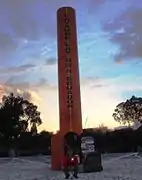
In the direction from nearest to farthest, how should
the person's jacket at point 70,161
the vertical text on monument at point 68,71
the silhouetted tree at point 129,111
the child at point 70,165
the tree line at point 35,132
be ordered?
the child at point 70,165, the person's jacket at point 70,161, the vertical text on monument at point 68,71, the tree line at point 35,132, the silhouetted tree at point 129,111

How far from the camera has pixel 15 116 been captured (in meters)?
77.3

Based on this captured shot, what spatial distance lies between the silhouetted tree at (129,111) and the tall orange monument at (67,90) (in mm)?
62085

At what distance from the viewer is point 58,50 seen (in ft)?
91.4

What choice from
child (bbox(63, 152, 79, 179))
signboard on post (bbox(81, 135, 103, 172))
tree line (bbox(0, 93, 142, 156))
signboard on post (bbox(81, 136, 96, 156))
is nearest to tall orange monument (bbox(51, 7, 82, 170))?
signboard on post (bbox(81, 136, 96, 156))

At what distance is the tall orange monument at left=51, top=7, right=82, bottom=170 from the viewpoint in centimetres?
2730

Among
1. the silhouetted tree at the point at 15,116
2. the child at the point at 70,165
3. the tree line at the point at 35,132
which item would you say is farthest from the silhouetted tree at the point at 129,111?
the child at the point at 70,165

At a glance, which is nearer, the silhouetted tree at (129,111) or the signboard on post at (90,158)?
the signboard on post at (90,158)

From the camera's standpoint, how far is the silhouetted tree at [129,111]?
89062 millimetres

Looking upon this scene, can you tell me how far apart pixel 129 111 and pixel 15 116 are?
2527 centimetres

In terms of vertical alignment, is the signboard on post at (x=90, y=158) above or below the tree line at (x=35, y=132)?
below

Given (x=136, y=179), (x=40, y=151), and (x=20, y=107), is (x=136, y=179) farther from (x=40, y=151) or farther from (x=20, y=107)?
(x=20, y=107)

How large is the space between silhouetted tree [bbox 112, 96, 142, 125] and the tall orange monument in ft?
204

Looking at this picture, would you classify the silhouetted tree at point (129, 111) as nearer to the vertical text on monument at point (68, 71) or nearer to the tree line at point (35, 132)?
the tree line at point (35, 132)

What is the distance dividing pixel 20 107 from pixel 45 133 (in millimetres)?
7767
